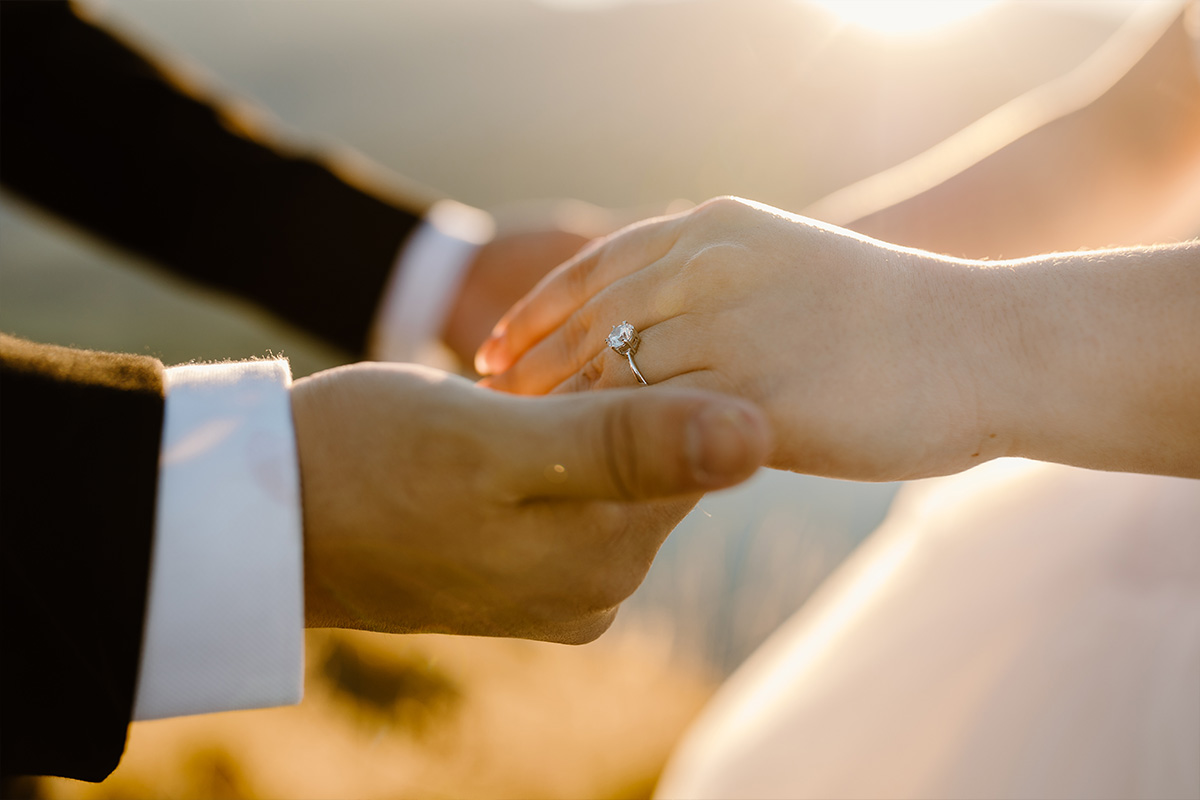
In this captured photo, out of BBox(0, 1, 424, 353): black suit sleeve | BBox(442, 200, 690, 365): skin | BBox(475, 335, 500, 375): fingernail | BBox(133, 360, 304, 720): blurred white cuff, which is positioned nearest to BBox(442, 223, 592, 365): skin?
BBox(442, 200, 690, 365): skin

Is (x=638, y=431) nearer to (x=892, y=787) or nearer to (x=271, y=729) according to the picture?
(x=892, y=787)

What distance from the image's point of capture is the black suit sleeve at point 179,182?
9.00ft

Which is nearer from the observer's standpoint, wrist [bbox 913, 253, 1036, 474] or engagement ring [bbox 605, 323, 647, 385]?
wrist [bbox 913, 253, 1036, 474]

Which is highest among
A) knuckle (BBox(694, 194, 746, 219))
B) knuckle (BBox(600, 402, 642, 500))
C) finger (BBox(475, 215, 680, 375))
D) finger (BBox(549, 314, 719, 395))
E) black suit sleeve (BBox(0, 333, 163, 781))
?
knuckle (BBox(694, 194, 746, 219))

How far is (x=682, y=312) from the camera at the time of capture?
4.12 feet

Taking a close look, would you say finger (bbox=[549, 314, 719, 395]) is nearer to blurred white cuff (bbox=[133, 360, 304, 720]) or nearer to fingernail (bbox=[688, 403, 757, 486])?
fingernail (bbox=[688, 403, 757, 486])

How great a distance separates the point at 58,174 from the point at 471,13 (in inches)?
1321

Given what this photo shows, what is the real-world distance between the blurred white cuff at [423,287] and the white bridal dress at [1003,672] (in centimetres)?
180

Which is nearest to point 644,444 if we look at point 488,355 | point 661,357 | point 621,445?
point 621,445

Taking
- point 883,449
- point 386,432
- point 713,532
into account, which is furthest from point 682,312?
point 713,532

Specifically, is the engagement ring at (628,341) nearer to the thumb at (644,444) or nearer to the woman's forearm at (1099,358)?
the thumb at (644,444)

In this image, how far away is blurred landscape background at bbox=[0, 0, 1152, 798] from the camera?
250 centimetres

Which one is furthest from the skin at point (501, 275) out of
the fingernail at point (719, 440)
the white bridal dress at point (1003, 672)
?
the fingernail at point (719, 440)

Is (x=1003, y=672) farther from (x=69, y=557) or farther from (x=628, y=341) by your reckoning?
(x=69, y=557)
